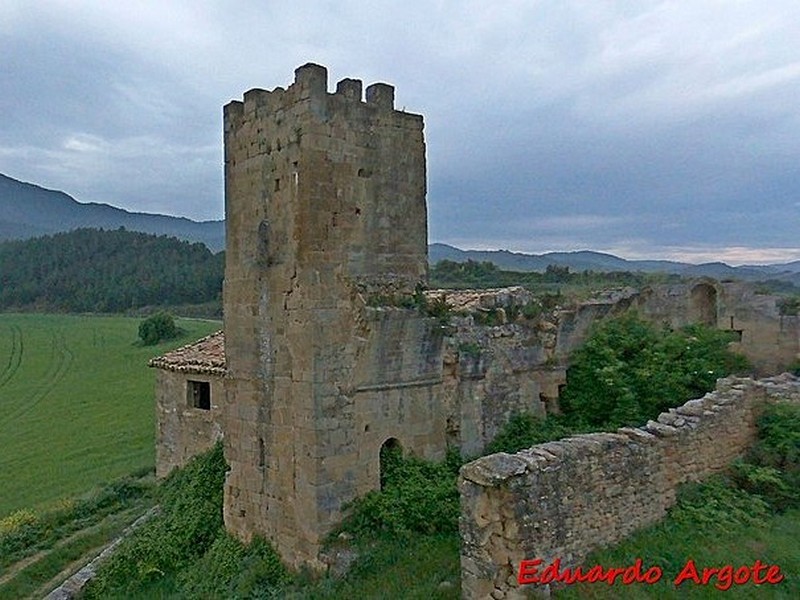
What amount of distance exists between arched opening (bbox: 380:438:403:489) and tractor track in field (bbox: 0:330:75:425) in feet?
103

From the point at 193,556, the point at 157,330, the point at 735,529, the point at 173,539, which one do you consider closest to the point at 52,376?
the point at 157,330

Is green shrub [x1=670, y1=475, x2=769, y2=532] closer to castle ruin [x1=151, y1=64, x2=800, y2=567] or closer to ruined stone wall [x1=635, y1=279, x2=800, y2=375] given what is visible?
castle ruin [x1=151, y1=64, x2=800, y2=567]

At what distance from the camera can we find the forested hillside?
90.1 meters

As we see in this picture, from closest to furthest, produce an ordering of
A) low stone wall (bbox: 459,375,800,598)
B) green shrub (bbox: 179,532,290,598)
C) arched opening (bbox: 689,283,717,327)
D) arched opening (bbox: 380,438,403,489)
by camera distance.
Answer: low stone wall (bbox: 459,375,800,598), green shrub (bbox: 179,532,290,598), arched opening (bbox: 380,438,403,489), arched opening (bbox: 689,283,717,327)

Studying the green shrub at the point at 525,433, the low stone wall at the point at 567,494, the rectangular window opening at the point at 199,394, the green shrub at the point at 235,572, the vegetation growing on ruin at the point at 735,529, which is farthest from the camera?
the rectangular window opening at the point at 199,394

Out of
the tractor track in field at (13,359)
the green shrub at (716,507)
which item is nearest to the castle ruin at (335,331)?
the green shrub at (716,507)

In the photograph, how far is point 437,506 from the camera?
11430mm

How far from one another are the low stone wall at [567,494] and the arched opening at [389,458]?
10.8ft

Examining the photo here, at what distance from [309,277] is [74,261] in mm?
111955

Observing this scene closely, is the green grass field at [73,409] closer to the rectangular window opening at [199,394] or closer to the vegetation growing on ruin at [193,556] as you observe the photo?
the rectangular window opening at [199,394]

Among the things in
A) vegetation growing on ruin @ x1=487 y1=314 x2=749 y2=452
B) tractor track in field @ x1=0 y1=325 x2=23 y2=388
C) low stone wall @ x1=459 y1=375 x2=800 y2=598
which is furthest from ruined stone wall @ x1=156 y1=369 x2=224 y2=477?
tractor track in field @ x1=0 y1=325 x2=23 y2=388

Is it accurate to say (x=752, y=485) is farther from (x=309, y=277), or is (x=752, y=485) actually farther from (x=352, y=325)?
(x=309, y=277)

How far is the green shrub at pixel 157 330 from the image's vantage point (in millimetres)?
51031

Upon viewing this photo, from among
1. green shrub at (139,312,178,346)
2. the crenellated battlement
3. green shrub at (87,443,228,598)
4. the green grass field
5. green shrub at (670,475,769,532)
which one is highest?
the crenellated battlement
